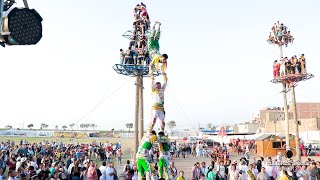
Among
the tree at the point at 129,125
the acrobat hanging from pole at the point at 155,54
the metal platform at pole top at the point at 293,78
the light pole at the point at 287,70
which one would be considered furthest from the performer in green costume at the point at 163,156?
the tree at the point at 129,125

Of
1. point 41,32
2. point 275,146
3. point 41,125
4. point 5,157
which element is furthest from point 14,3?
point 41,125

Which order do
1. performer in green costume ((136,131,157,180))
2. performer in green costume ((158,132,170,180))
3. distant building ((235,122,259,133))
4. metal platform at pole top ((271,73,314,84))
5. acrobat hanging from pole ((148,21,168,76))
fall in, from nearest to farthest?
performer in green costume ((136,131,157,180)) < performer in green costume ((158,132,170,180)) < acrobat hanging from pole ((148,21,168,76)) < metal platform at pole top ((271,73,314,84)) < distant building ((235,122,259,133))

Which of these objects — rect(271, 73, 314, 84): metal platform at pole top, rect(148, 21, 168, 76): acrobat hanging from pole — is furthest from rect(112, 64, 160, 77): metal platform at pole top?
rect(271, 73, 314, 84): metal platform at pole top

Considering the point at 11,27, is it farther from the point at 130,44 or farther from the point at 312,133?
the point at 312,133

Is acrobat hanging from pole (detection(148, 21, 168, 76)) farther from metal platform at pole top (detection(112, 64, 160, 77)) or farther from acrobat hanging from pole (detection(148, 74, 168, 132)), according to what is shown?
metal platform at pole top (detection(112, 64, 160, 77))

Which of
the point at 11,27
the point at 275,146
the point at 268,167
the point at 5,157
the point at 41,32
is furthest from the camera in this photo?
the point at 275,146

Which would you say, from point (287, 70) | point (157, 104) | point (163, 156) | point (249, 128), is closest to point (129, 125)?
point (249, 128)

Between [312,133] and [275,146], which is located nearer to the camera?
[275,146]

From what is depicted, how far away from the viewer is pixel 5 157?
54.2 ft

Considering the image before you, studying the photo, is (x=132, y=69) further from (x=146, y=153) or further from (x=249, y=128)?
(x=249, y=128)

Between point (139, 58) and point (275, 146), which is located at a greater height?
point (139, 58)

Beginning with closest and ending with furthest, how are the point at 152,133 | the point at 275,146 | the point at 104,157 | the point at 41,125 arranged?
the point at 152,133
the point at 104,157
the point at 275,146
the point at 41,125

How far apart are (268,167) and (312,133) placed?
113ft

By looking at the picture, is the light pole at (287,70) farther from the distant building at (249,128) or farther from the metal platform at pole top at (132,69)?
the distant building at (249,128)
